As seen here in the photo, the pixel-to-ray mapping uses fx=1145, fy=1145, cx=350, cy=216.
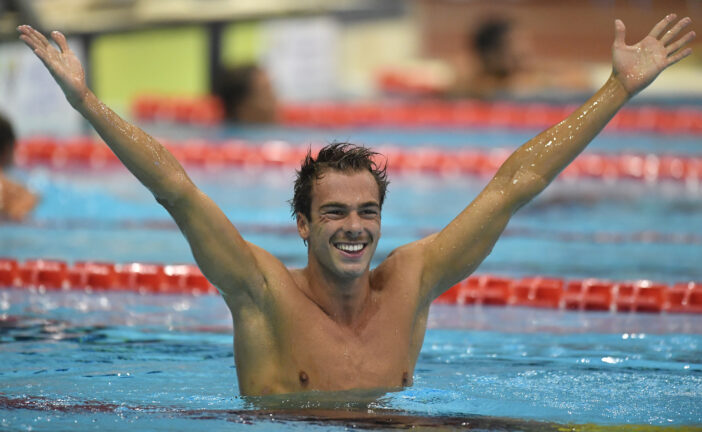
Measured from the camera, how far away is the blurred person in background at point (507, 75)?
12.5 m

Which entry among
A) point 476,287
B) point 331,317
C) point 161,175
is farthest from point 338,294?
point 476,287

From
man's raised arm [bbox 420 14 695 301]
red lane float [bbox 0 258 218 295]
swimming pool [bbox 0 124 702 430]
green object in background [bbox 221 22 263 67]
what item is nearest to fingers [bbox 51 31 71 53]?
swimming pool [bbox 0 124 702 430]

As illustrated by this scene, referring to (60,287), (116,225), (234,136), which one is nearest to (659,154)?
(234,136)

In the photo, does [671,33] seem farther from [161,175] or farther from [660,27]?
[161,175]

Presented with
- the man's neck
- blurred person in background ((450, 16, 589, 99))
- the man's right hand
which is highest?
blurred person in background ((450, 16, 589, 99))

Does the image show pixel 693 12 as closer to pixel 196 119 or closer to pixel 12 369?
pixel 196 119

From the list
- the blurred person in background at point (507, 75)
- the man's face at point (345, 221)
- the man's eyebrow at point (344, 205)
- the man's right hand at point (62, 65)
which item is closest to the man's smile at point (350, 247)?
the man's face at point (345, 221)

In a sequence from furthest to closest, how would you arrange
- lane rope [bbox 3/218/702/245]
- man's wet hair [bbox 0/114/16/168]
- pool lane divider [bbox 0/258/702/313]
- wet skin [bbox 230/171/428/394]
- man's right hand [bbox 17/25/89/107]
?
lane rope [bbox 3/218/702/245], man's wet hair [bbox 0/114/16/168], pool lane divider [bbox 0/258/702/313], wet skin [bbox 230/171/428/394], man's right hand [bbox 17/25/89/107]

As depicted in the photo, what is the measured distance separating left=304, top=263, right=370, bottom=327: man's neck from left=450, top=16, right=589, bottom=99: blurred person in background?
31.0 ft

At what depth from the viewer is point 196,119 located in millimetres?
12281

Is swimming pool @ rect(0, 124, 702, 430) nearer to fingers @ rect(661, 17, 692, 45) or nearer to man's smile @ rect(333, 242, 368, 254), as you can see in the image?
man's smile @ rect(333, 242, 368, 254)

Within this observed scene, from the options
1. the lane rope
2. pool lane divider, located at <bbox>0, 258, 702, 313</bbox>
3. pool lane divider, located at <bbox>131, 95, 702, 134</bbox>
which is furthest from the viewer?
pool lane divider, located at <bbox>131, 95, 702, 134</bbox>

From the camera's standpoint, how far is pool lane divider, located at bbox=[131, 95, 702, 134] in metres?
11.3

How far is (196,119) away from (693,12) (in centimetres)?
743
